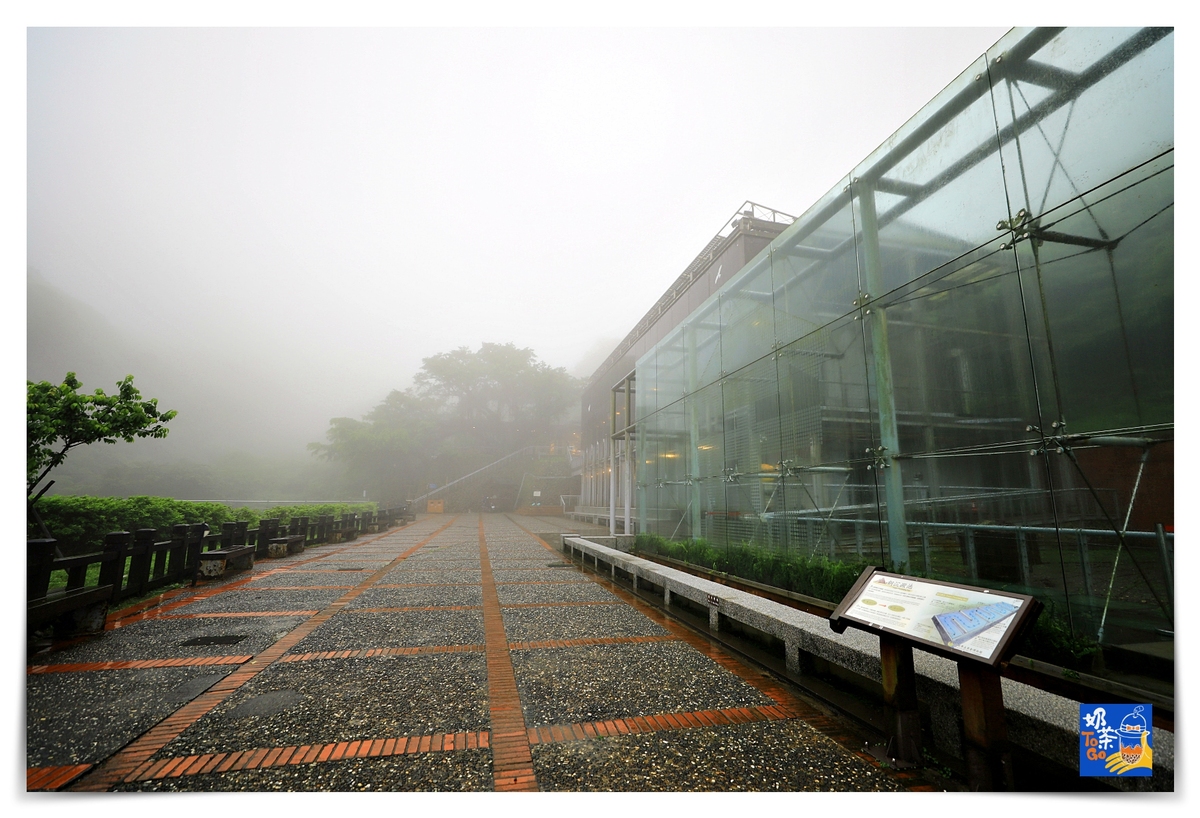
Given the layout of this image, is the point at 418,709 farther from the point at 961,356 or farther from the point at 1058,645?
the point at 961,356

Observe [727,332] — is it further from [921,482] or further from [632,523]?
[632,523]

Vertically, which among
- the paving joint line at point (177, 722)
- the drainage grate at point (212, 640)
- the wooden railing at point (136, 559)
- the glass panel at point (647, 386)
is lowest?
the drainage grate at point (212, 640)

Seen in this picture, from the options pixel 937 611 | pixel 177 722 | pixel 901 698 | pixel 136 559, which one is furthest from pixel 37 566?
pixel 937 611

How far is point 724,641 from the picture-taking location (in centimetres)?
488

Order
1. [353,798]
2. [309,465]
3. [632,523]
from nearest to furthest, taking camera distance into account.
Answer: [353,798] → [632,523] → [309,465]

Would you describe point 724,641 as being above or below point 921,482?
below

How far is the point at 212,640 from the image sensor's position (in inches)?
190

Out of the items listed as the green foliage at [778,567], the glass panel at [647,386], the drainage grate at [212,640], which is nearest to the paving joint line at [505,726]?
the drainage grate at [212,640]

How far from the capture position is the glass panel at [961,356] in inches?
166

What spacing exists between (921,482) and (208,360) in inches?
3664

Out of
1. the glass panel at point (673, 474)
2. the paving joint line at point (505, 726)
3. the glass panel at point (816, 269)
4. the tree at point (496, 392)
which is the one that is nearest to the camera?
the paving joint line at point (505, 726)

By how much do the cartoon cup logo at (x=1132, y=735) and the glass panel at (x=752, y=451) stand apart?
16.6 ft

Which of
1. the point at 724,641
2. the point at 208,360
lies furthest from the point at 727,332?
the point at 208,360

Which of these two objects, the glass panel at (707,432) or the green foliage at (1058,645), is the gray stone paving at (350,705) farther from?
the glass panel at (707,432)
